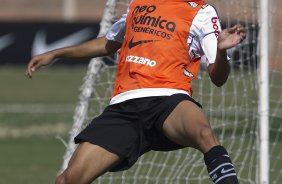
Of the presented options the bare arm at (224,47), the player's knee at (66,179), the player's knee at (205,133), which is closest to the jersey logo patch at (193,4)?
the bare arm at (224,47)

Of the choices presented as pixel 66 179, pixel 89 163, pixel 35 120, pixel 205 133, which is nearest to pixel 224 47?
pixel 205 133

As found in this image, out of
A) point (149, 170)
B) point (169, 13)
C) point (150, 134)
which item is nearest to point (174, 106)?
point (150, 134)

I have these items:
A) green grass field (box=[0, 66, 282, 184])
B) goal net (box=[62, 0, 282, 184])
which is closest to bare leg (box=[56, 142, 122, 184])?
goal net (box=[62, 0, 282, 184])

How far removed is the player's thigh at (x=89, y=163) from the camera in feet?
21.4

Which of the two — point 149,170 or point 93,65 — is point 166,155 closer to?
point 149,170

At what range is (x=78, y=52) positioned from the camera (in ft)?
23.9

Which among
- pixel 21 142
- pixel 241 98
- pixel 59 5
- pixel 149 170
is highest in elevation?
pixel 241 98

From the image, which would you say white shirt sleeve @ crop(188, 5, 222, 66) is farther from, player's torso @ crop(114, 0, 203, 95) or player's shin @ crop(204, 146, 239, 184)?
player's shin @ crop(204, 146, 239, 184)

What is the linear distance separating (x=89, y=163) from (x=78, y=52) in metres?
1.04

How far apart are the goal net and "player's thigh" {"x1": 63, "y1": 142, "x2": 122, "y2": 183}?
208 centimetres

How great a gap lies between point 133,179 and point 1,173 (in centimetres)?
265

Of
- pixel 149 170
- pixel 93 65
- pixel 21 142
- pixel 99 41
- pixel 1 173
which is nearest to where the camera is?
pixel 99 41

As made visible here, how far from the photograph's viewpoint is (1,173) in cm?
1142

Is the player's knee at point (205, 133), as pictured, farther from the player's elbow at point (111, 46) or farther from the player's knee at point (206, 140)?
the player's elbow at point (111, 46)
